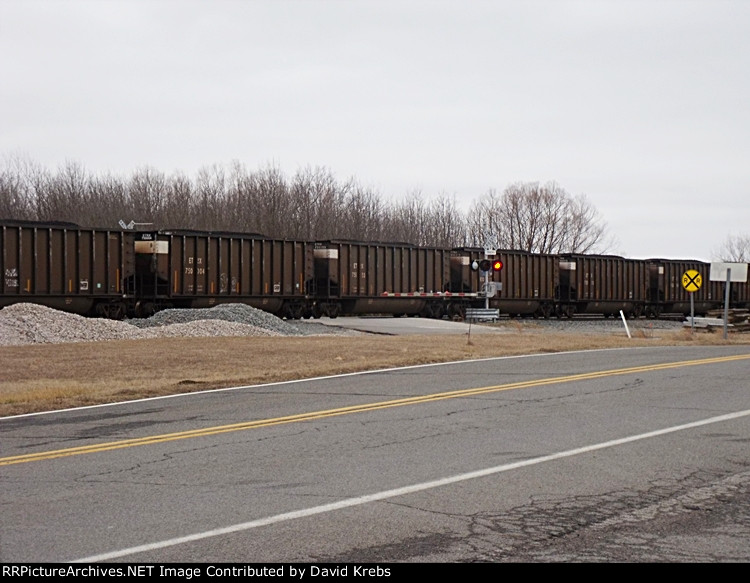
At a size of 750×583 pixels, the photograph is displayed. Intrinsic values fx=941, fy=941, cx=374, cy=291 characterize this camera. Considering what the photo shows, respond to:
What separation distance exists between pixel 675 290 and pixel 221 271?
31.0 meters

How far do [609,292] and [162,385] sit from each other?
41515 mm

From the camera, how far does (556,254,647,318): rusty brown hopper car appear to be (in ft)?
171

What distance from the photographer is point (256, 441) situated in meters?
10.3

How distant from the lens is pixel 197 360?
2256 cm

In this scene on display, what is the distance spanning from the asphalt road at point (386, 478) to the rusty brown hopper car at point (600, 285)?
3801 cm

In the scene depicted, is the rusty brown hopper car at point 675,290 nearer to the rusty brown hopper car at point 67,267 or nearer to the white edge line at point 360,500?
the rusty brown hopper car at point 67,267

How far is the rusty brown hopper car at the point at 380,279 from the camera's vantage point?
1694 inches

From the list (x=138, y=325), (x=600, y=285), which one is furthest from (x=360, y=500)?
(x=600, y=285)

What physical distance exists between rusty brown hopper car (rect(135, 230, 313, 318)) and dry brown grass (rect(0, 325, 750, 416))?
9740 millimetres

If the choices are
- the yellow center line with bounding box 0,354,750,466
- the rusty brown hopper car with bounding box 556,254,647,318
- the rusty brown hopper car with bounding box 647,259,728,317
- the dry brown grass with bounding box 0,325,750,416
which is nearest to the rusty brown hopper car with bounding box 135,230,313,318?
the dry brown grass with bounding box 0,325,750,416

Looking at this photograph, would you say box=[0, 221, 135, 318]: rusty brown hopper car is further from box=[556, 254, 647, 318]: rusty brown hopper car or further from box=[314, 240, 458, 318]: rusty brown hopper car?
box=[556, 254, 647, 318]: rusty brown hopper car

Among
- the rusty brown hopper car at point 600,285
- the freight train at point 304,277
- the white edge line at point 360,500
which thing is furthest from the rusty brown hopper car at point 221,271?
the white edge line at point 360,500
